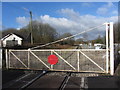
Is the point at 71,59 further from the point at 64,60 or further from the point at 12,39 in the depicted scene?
the point at 12,39

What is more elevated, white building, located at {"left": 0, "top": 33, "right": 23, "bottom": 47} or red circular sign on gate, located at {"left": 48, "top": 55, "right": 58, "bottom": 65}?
white building, located at {"left": 0, "top": 33, "right": 23, "bottom": 47}

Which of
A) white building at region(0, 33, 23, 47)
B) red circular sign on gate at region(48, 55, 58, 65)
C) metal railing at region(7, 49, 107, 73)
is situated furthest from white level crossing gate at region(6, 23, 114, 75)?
white building at region(0, 33, 23, 47)

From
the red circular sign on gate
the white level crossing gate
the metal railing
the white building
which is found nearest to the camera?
the white level crossing gate

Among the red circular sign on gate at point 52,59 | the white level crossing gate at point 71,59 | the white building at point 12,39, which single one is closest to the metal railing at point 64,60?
the white level crossing gate at point 71,59

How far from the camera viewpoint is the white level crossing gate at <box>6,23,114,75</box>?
667 centimetres

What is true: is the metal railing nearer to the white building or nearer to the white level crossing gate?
the white level crossing gate

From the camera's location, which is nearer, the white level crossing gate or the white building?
the white level crossing gate

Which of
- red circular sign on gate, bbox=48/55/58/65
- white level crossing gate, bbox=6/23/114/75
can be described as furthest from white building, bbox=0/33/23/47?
red circular sign on gate, bbox=48/55/58/65

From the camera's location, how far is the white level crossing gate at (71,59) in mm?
6668

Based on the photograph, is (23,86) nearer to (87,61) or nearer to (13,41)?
(87,61)

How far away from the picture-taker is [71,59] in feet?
24.2

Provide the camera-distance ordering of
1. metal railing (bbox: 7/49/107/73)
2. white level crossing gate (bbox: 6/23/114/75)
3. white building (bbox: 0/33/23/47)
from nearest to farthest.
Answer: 1. white level crossing gate (bbox: 6/23/114/75)
2. metal railing (bbox: 7/49/107/73)
3. white building (bbox: 0/33/23/47)

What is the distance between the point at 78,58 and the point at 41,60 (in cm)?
229

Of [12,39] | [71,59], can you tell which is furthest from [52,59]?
[12,39]
